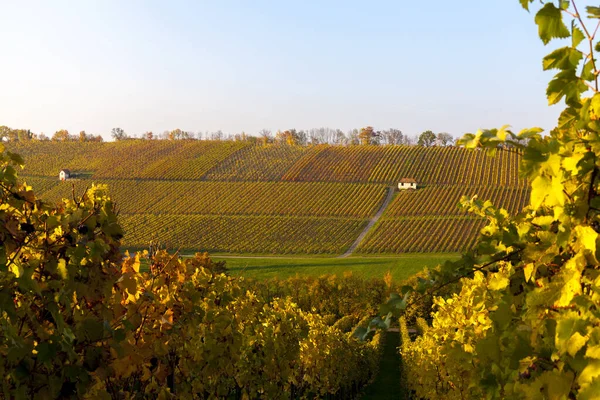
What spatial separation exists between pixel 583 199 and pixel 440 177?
277ft

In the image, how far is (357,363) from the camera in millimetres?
18250

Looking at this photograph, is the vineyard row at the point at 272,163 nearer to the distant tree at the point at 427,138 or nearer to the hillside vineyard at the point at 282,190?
the hillside vineyard at the point at 282,190

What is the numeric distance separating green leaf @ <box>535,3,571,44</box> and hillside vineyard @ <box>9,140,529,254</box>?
48.4 meters

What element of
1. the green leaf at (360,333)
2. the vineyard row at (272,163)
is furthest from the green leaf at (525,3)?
the vineyard row at (272,163)

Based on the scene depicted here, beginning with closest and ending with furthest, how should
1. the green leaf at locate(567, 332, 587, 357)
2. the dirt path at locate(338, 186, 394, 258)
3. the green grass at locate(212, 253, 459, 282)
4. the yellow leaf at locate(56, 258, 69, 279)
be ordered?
the green leaf at locate(567, 332, 587, 357) → the yellow leaf at locate(56, 258, 69, 279) → the green grass at locate(212, 253, 459, 282) → the dirt path at locate(338, 186, 394, 258)

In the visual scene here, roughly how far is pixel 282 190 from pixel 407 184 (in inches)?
765

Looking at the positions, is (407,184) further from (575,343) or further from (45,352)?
(575,343)

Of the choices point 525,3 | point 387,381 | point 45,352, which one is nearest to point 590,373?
point 525,3

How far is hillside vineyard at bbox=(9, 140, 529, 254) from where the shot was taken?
6272 cm

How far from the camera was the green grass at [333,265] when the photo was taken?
49.3 meters

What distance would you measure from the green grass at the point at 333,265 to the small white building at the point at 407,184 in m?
24.4

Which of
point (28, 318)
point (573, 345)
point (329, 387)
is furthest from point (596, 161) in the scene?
point (329, 387)

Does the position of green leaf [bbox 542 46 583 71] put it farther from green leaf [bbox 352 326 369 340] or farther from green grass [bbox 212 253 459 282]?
green grass [bbox 212 253 459 282]

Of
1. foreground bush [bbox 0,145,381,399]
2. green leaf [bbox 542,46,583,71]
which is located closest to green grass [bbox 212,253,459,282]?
foreground bush [bbox 0,145,381,399]
